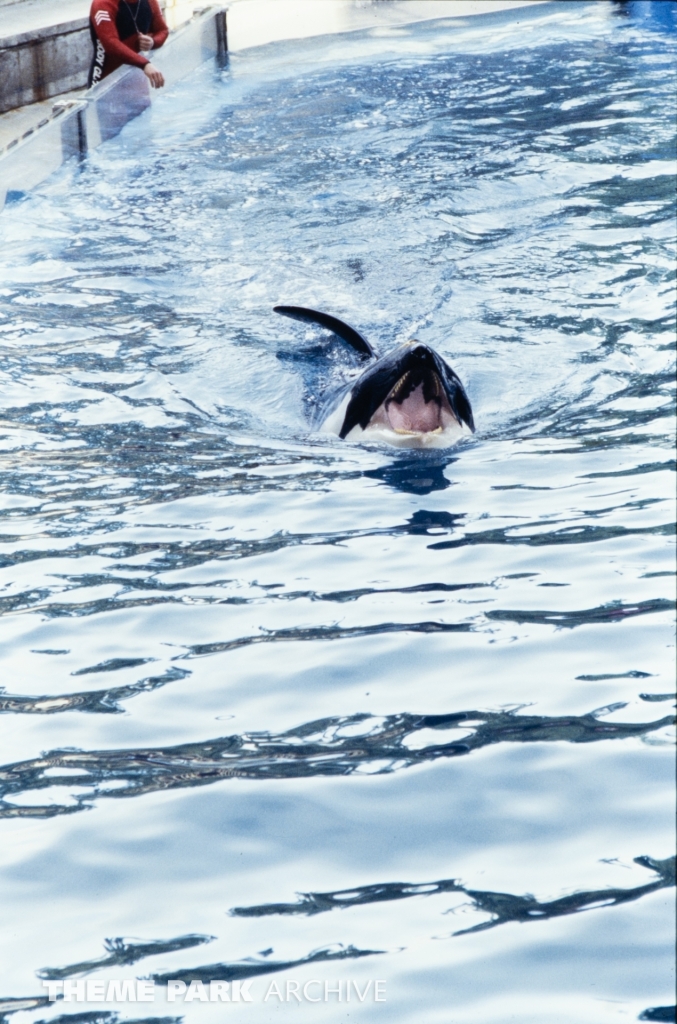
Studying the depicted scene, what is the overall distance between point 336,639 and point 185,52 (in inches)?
493

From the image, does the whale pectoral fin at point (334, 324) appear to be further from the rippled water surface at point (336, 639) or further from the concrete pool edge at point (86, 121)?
the concrete pool edge at point (86, 121)

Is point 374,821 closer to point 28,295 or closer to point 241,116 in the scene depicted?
point 28,295

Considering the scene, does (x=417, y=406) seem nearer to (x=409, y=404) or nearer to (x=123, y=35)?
(x=409, y=404)


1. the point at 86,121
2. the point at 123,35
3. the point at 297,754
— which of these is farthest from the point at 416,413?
the point at 123,35

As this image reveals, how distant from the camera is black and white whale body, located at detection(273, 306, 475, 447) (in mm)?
5426

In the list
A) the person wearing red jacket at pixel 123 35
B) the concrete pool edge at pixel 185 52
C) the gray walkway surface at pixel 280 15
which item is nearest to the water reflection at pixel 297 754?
the concrete pool edge at pixel 185 52

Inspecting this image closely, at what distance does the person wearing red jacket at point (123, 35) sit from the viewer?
12.0 meters

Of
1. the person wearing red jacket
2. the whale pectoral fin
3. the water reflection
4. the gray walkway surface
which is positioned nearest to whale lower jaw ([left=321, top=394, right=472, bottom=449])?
the whale pectoral fin

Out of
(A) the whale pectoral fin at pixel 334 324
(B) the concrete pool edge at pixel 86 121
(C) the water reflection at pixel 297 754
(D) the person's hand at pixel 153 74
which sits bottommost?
(C) the water reflection at pixel 297 754

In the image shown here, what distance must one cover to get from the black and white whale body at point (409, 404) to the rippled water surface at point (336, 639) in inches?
5.9

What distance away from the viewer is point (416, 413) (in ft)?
18.1

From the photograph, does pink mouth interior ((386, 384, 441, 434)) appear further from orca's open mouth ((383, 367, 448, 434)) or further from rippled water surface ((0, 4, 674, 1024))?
rippled water surface ((0, 4, 674, 1024))

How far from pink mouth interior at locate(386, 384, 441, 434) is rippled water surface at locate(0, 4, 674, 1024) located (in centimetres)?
20

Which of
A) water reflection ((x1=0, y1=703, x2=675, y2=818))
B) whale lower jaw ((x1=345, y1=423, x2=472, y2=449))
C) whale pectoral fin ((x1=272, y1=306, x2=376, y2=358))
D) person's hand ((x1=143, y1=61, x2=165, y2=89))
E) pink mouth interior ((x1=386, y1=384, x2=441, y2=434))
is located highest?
person's hand ((x1=143, y1=61, x2=165, y2=89))
